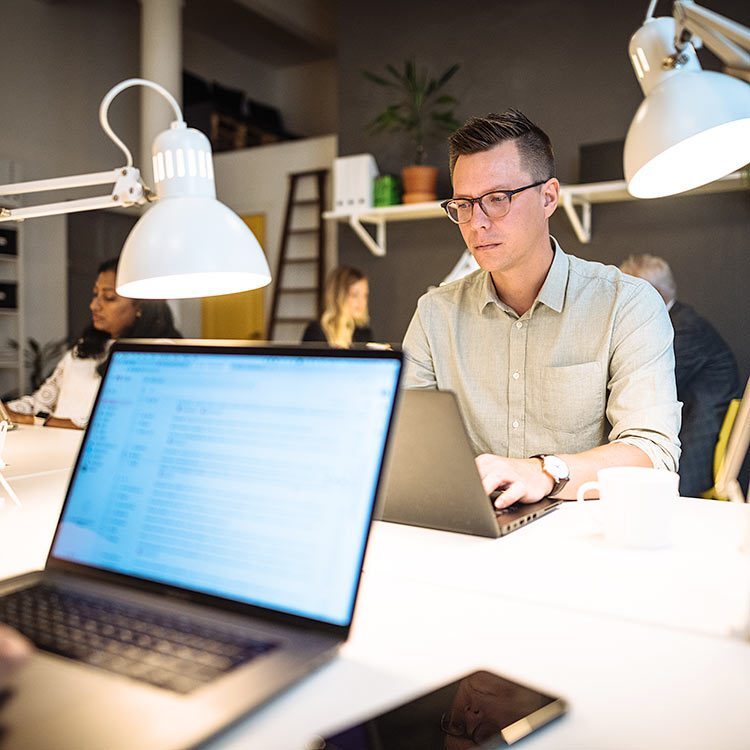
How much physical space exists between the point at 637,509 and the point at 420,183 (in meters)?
3.45

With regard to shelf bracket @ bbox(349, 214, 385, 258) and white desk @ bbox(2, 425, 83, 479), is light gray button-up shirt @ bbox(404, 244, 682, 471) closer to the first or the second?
white desk @ bbox(2, 425, 83, 479)

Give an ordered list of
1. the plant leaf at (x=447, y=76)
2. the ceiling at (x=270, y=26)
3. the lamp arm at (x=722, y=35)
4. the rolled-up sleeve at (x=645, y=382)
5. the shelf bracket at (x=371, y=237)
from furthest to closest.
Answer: the ceiling at (x=270, y=26)
the shelf bracket at (x=371, y=237)
the plant leaf at (x=447, y=76)
the rolled-up sleeve at (x=645, y=382)
the lamp arm at (x=722, y=35)

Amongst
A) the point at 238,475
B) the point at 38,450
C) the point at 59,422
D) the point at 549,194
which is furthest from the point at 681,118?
the point at 59,422

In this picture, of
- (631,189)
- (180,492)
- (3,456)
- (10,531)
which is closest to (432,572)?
(180,492)

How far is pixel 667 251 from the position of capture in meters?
3.77

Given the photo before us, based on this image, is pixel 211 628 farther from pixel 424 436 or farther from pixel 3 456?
pixel 3 456

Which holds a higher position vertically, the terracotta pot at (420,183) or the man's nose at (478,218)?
the terracotta pot at (420,183)

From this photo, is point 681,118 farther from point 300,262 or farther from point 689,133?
point 300,262

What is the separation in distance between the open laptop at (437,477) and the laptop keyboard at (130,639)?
42 centimetres

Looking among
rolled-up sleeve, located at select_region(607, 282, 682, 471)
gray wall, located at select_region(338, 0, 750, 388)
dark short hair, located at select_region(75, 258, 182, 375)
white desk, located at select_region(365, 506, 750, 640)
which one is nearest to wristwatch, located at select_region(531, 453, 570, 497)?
white desk, located at select_region(365, 506, 750, 640)

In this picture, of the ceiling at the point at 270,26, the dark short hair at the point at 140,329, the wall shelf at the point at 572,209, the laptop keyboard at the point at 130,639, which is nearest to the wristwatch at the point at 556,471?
the laptop keyboard at the point at 130,639

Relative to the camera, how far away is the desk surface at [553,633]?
0.56 meters

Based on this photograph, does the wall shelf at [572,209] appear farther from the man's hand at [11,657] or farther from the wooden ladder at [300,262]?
the man's hand at [11,657]

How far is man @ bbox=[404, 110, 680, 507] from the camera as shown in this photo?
167cm
